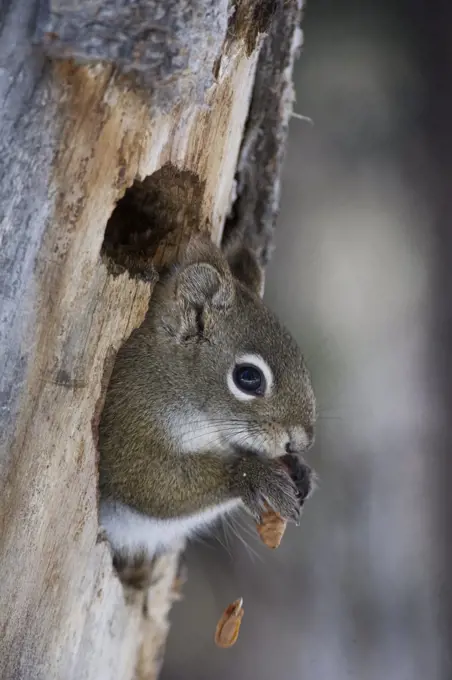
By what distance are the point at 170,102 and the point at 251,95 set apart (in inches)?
21.2

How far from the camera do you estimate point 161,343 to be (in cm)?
139

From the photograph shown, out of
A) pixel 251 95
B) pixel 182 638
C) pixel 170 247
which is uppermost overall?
pixel 251 95

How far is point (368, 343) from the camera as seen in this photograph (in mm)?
2025

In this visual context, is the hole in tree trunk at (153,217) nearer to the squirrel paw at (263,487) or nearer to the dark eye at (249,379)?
the dark eye at (249,379)

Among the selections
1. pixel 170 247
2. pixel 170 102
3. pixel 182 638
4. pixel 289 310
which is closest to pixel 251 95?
pixel 170 247

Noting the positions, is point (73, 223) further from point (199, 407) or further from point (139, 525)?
point (139, 525)

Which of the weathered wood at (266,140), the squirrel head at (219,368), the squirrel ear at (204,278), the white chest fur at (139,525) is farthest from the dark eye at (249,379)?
the weathered wood at (266,140)

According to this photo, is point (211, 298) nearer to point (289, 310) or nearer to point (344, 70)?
point (289, 310)

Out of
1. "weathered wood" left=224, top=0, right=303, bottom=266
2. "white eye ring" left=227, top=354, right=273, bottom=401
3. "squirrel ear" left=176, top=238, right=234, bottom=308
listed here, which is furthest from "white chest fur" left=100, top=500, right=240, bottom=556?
"weathered wood" left=224, top=0, right=303, bottom=266

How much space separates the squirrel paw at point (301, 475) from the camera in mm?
1471

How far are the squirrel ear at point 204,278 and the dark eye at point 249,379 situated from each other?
12cm

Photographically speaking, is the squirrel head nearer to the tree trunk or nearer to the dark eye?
the dark eye

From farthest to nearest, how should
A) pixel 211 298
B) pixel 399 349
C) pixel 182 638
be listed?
1. pixel 182 638
2. pixel 399 349
3. pixel 211 298

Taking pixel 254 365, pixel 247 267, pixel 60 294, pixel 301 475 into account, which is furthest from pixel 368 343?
pixel 60 294
